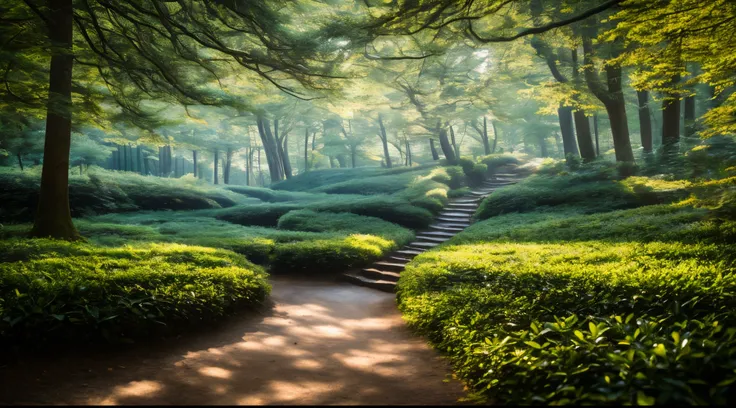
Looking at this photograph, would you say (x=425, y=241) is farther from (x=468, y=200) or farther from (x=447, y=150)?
(x=447, y=150)

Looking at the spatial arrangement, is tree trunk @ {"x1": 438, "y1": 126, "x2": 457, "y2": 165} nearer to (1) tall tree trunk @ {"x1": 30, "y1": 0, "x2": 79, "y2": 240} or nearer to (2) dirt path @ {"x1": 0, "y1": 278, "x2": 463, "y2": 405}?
(1) tall tree trunk @ {"x1": 30, "y1": 0, "x2": 79, "y2": 240}

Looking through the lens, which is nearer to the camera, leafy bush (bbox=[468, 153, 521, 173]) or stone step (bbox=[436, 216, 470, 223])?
stone step (bbox=[436, 216, 470, 223])

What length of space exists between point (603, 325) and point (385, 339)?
2.95 meters

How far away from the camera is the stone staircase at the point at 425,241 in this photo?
10234 millimetres

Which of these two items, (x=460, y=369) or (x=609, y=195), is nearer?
(x=460, y=369)

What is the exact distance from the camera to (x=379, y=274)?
10438mm

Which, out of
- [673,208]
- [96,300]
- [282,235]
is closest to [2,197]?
[282,235]

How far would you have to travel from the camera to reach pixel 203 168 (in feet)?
199

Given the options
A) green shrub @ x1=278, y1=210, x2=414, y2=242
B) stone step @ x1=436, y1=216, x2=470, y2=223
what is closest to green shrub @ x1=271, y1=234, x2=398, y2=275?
green shrub @ x1=278, y1=210, x2=414, y2=242

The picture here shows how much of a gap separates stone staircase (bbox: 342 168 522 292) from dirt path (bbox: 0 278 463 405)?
11.7 feet

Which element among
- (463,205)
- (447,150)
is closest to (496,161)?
(447,150)

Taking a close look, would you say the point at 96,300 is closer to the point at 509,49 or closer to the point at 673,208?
the point at 673,208

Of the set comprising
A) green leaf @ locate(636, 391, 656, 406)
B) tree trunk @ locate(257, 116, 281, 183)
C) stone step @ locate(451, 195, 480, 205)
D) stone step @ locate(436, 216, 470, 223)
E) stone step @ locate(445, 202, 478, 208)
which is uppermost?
tree trunk @ locate(257, 116, 281, 183)

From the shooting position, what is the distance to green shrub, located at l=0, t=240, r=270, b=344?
473 centimetres
